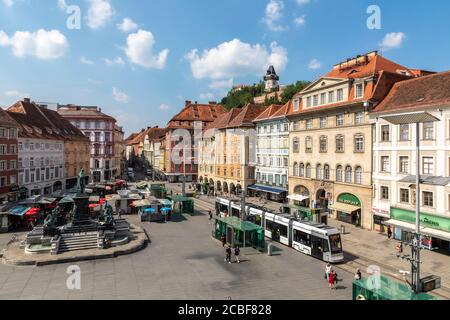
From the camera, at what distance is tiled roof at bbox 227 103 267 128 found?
64.7 meters

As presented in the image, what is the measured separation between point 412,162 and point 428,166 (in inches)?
59.7

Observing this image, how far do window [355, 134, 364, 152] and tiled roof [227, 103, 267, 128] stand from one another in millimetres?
27211

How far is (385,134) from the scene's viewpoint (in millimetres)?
35906

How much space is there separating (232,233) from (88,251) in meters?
11.8

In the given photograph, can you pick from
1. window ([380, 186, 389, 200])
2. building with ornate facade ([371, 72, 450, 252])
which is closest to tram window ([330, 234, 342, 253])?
building with ornate facade ([371, 72, 450, 252])

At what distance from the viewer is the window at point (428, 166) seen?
30869mm

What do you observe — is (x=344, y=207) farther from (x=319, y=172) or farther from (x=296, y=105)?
(x=296, y=105)

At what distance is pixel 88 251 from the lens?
27.9m

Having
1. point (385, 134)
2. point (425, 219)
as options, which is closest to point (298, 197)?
point (385, 134)

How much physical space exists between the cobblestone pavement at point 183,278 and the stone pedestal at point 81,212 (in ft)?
22.5

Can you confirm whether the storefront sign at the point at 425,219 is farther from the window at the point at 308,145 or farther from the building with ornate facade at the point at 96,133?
the building with ornate facade at the point at 96,133

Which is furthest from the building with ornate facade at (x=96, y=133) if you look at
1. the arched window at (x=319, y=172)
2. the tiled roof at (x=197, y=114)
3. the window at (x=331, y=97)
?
the window at (x=331, y=97)

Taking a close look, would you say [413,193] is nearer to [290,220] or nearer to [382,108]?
[382,108]
